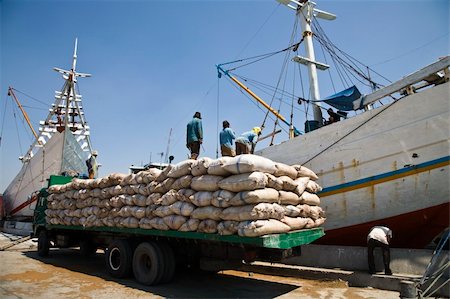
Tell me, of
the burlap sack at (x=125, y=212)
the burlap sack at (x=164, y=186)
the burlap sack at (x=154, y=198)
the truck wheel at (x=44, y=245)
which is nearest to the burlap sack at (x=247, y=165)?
the burlap sack at (x=164, y=186)

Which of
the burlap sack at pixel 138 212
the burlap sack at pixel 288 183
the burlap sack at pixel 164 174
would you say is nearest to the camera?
the burlap sack at pixel 288 183

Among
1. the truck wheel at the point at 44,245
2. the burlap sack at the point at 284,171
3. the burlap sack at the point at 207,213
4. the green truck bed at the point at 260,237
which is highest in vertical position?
the burlap sack at the point at 284,171

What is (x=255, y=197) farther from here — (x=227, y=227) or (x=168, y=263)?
(x=168, y=263)

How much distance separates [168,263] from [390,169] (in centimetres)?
491

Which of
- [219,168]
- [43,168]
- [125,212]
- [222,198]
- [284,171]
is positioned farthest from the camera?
[43,168]

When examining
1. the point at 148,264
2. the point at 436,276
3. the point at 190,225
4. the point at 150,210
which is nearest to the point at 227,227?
the point at 190,225

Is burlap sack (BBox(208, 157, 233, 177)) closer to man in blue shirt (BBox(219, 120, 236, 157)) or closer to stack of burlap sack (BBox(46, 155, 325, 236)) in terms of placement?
stack of burlap sack (BBox(46, 155, 325, 236))

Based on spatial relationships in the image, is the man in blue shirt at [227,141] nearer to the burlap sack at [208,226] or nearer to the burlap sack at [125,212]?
the burlap sack at [125,212]

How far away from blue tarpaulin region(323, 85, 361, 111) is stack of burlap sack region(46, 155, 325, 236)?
2.85m

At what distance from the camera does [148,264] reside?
6.08m

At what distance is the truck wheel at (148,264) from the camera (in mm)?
5688

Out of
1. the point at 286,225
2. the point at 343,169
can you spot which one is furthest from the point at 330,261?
the point at 286,225

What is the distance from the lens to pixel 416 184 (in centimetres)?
627

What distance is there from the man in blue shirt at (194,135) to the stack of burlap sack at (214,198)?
2.13 metres
